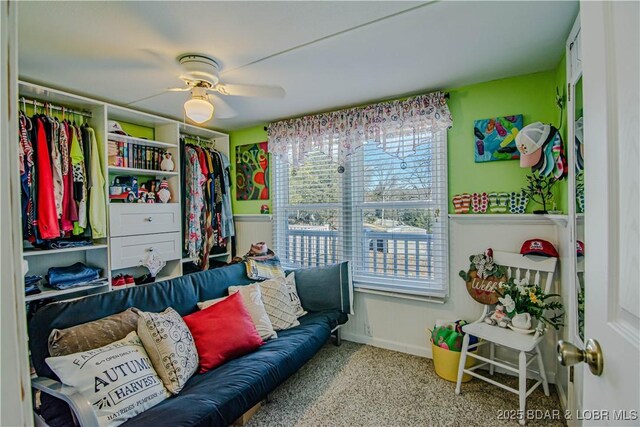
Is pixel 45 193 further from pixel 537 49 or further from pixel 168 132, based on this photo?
pixel 537 49

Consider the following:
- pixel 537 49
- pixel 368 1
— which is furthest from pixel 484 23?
pixel 368 1

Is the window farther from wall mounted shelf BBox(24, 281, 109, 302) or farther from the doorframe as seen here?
the doorframe

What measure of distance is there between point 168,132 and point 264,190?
1.14m

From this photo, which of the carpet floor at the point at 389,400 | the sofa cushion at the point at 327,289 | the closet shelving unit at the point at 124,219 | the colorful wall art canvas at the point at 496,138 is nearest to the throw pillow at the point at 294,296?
the sofa cushion at the point at 327,289

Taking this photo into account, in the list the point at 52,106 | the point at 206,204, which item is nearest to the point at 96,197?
the point at 52,106

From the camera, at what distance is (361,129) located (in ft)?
9.29

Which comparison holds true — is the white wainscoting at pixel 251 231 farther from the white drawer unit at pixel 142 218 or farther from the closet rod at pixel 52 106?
the closet rod at pixel 52 106

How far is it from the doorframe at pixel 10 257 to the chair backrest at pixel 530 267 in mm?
2577

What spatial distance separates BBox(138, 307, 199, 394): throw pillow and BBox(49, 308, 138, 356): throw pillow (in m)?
0.08

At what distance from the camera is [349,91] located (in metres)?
2.55

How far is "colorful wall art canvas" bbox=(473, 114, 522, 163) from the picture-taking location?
7.58 feet

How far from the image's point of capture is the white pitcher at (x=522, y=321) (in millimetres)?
2047

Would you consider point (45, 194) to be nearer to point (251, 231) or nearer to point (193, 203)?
point (193, 203)

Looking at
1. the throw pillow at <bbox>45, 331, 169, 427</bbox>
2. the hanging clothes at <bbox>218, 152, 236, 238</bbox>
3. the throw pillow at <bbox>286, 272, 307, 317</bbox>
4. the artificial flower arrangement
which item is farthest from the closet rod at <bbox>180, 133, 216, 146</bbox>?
the artificial flower arrangement
